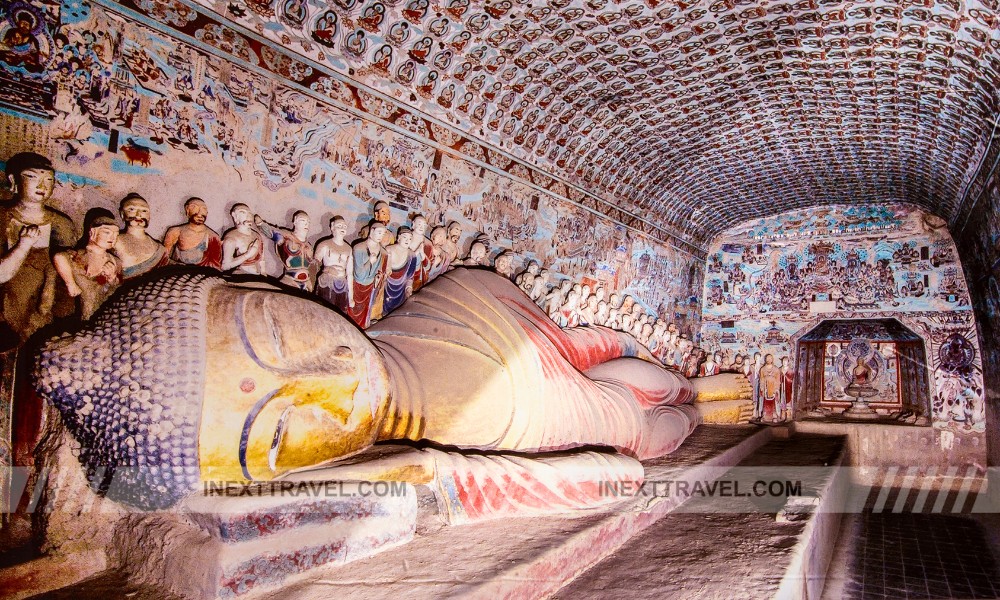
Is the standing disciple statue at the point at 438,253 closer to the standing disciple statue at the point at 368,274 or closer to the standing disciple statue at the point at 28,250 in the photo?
the standing disciple statue at the point at 368,274

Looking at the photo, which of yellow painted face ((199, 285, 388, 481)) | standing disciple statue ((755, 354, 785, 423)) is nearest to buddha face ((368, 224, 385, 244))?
yellow painted face ((199, 285, 388, 481))

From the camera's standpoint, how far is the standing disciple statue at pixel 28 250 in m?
2.86

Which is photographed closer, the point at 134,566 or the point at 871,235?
the point at 134,566

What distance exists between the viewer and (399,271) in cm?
516

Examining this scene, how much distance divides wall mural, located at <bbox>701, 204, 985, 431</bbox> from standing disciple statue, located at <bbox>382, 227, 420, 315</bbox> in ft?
23.8

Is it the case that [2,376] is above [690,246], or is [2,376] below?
below

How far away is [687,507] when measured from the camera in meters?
3.91

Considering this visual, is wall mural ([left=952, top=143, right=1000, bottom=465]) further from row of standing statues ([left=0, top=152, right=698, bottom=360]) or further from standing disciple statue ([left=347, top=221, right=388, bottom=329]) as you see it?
standing disciple statue ([left=347, top=221, right=388, bottom=329])

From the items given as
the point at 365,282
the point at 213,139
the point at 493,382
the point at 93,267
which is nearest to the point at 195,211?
the point at 213,139

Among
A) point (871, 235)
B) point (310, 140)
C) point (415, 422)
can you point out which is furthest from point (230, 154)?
point (871, 235)

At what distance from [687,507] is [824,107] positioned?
5591mm

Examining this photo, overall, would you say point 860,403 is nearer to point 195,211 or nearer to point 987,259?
point 987,259

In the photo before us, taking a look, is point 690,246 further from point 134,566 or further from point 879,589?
point 134,566

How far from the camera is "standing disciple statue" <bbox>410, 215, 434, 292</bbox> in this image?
5305mm
